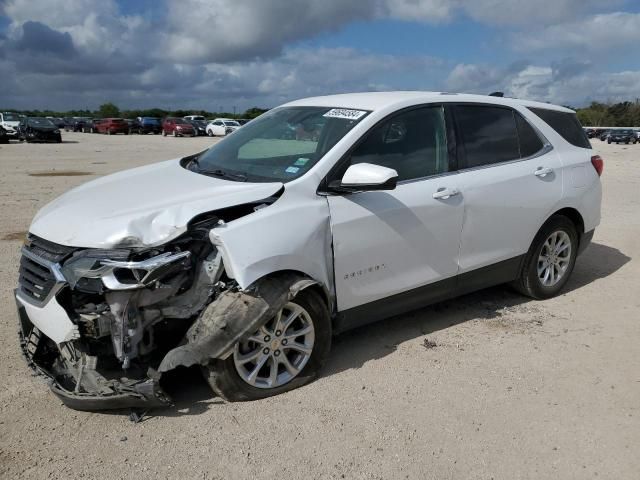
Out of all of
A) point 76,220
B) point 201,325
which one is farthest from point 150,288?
point 76,220

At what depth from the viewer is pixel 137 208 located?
11.2 feet

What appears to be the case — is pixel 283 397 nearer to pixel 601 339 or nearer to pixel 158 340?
pixel 158 340

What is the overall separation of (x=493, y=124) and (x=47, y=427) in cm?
396

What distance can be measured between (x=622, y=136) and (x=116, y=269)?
53718 mm

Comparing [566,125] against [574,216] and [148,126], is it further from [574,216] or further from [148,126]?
[148,126]

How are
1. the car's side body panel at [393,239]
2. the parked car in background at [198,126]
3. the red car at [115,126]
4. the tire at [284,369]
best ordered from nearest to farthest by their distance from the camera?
1. the tire at [284,369]
2. the car's side body panel at [393,239]
3. the parked car in background at [198,126]
4. the red car at [115,126]

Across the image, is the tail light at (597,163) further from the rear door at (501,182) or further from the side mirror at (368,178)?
the side mirror at (368,178)

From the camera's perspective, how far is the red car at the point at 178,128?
47.9 meters

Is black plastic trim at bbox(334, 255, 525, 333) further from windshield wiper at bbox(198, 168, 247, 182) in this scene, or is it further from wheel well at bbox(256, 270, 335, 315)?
windshield wiper at bbox(198, 168, 247, 182)

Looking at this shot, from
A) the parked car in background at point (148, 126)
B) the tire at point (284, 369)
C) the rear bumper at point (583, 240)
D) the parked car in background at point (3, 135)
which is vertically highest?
the parked car in background at point (148, 126)

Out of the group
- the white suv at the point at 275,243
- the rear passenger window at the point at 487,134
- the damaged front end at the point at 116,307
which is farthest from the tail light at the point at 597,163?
the damaged front end at the point at 116,307

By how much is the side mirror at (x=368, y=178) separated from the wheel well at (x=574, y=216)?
2343 millimetres

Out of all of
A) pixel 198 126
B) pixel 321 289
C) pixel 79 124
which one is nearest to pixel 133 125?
pixel 198 126

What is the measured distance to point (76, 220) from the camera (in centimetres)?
340
